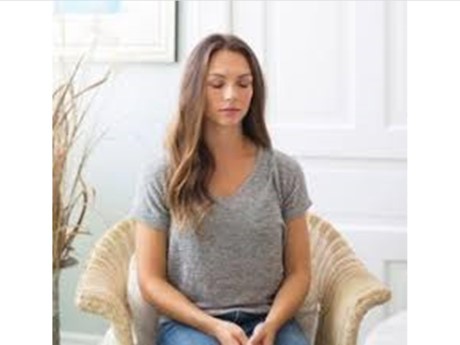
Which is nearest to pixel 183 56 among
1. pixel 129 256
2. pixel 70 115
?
pixel 70 115

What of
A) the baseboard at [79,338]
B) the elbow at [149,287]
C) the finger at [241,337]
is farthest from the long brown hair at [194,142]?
the baseboard at [79,338]

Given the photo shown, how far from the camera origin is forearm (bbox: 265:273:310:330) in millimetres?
1569

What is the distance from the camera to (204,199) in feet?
5.19

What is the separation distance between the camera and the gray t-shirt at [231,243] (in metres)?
1.58

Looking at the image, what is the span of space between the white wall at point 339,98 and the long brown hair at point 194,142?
2.63ft

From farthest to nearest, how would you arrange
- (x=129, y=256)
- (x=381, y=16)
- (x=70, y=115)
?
(x=381, y=16) < (x=70, y=115) < (x=129, y=256)

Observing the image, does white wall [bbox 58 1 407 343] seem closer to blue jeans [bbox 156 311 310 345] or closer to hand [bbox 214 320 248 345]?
blue jeans [bbox 156 311 310 345]

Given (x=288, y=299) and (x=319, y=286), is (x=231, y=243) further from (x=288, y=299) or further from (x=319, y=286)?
(x=319, y=286)

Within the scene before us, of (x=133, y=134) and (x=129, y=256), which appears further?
(x=133, y=134)

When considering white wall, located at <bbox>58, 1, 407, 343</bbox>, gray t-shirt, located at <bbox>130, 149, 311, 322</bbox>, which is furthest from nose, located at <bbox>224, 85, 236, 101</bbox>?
white wall, located at <bbox>58, 1, 407, 343</bbox>

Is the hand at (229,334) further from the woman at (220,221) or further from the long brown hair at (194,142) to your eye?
the long brown hair at (194,142)

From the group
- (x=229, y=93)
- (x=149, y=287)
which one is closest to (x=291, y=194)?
(x=229, y=93)
